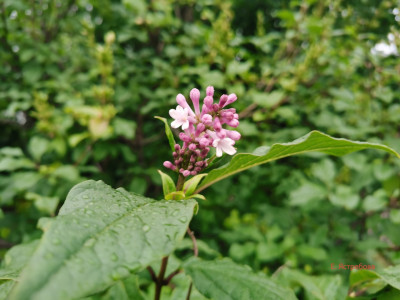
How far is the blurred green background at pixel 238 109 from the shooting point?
2.12 metres

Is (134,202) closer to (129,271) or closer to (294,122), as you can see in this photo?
(129,271)

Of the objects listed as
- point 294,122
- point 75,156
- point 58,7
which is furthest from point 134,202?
point 58,7

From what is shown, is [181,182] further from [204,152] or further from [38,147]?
[38,147]

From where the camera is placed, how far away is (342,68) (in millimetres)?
2555

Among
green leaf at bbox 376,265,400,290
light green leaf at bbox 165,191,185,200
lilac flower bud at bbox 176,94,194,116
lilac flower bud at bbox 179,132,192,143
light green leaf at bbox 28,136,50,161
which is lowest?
light green leaf at bbox 28,136,50,161

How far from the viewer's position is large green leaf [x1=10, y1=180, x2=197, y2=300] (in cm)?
42

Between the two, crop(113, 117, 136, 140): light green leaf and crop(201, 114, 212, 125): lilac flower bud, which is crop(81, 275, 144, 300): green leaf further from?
crop(113, 117, 136, 140): light green leaf

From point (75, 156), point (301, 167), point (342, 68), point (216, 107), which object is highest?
point (216, 107)

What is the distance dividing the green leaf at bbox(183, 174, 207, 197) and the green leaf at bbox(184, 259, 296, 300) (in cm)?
26

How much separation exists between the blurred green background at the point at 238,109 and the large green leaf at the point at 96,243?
139 centimetres

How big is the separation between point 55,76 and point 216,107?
2414 millimetres

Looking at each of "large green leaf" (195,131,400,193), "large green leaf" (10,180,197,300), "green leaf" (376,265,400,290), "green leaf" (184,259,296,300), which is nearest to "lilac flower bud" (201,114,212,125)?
"large green leaf" (195,131,400,193)

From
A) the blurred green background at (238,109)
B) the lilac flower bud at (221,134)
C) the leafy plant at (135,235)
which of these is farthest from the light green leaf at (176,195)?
the blurred green background at (238,109)

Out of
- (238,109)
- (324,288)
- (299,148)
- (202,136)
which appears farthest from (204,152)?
(238,109)
